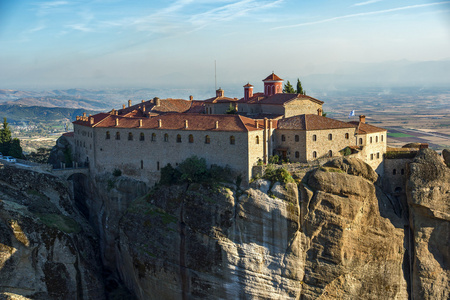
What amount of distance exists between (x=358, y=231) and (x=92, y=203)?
1191 inches

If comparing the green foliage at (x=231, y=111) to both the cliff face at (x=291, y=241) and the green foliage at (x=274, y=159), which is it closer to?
the green foliage at (x=274, y=159)

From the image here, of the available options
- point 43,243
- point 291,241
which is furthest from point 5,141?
point 291,241

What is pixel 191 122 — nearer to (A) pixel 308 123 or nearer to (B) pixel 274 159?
(B) pixel 274 159

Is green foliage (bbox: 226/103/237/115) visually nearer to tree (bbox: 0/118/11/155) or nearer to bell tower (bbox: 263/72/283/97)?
bell tower (bbox: 263/72/283/97)

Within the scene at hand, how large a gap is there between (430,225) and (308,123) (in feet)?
47.5

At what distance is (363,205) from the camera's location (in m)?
46.5

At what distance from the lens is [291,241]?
4544 cm

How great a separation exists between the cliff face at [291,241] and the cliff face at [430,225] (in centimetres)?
145

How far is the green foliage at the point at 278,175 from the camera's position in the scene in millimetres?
45784

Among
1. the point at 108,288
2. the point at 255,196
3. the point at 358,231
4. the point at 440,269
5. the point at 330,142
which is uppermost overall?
the point at 330,142

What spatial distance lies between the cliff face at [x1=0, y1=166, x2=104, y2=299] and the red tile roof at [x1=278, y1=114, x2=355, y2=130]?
77.5 ft

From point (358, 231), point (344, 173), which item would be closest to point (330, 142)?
point (344, 173)

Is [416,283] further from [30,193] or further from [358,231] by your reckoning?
[30,193]

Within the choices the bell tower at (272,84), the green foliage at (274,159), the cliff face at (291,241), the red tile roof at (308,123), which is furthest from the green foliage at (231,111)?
the cliff face at (291,241)
